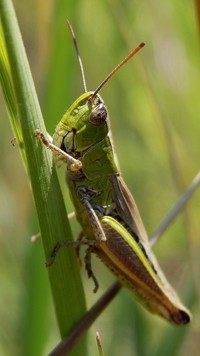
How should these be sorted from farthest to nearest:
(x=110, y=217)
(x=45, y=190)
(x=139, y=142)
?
(x=139, y=142) < (x=110, y=217) < (x=45, y=190)

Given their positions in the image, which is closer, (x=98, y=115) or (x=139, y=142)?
(x=98, y=115)

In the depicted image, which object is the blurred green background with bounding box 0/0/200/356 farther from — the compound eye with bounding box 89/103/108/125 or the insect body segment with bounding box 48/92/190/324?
the compound eye with bounding box 89/103/108/125

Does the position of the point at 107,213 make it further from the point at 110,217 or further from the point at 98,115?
the point at 98,115

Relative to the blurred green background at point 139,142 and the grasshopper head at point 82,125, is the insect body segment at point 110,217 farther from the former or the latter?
the blurred green background at point 139,142

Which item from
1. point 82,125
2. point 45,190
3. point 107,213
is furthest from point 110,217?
point 45,190

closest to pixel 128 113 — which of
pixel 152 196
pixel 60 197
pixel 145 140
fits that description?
pixel 145 140

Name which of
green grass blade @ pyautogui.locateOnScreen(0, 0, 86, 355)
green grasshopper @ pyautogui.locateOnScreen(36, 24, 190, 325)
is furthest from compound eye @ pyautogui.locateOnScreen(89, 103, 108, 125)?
green grass blade @ pyautogui.locateOnScreen(0, 0, 86, 355)

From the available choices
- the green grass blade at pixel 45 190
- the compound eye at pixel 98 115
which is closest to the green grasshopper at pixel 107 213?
the compound eye at pixel 98 115
